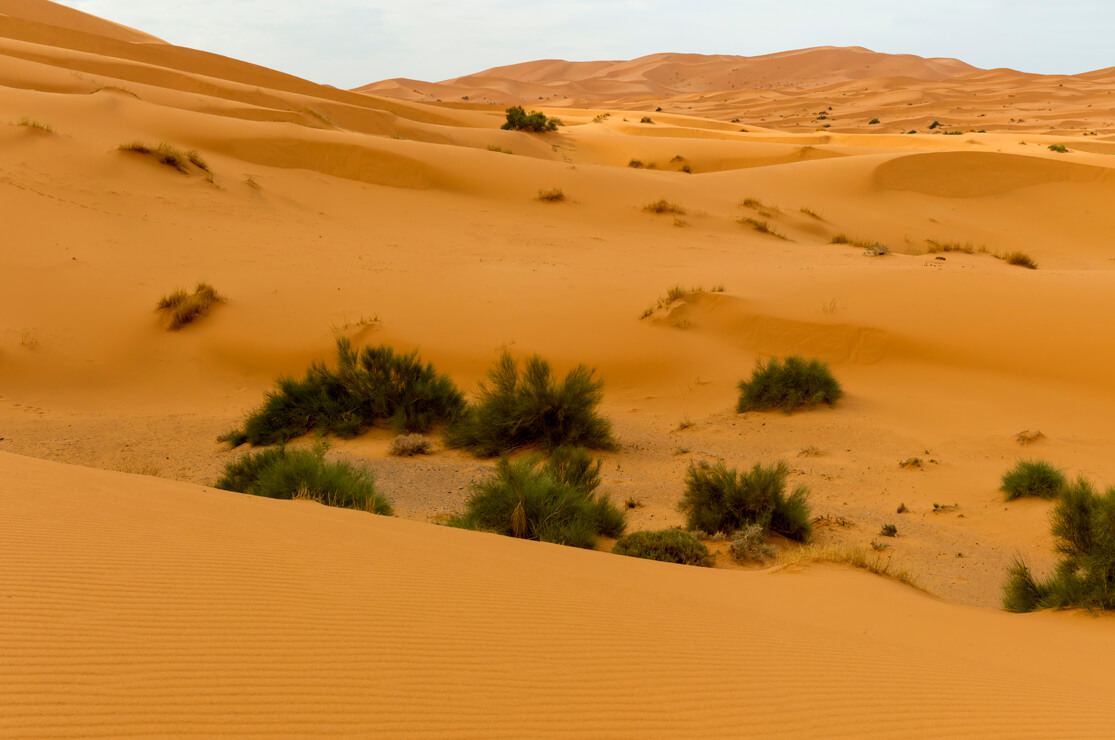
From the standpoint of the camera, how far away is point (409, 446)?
1014 centimetres

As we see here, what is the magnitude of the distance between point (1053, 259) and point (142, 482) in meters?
24.3

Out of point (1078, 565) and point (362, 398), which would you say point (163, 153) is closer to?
point (362, 398)

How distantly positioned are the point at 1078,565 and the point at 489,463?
6063mm

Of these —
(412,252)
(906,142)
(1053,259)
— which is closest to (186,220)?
(412,252)

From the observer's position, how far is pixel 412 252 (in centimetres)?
1667

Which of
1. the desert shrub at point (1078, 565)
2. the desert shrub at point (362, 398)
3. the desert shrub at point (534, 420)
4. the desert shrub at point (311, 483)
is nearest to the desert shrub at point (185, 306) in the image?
the desert shrub at point (362, 398)

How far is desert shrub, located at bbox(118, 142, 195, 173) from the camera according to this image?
17.9 meters

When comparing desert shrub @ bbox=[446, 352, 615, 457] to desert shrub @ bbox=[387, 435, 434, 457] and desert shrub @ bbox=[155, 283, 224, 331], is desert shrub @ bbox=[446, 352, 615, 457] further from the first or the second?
desert shrub @ bbox=[155, 283, 224, 331]

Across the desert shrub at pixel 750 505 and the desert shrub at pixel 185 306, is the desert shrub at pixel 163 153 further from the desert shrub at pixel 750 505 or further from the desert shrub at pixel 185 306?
the desert shrub at pixel 750 505

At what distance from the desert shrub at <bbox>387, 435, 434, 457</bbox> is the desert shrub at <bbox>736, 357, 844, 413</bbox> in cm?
422

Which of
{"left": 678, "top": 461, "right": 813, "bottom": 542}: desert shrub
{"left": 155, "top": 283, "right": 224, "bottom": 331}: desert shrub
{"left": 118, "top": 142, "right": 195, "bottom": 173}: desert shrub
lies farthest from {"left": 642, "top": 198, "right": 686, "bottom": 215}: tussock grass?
{"left": 678, "top": 461, "right": 813, "bottom": 542}: desert shrub

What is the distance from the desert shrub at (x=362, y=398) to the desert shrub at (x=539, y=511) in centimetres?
332

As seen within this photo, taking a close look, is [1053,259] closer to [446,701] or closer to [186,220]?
[186,220]

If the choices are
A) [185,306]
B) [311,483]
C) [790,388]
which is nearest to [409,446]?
[311,483]
